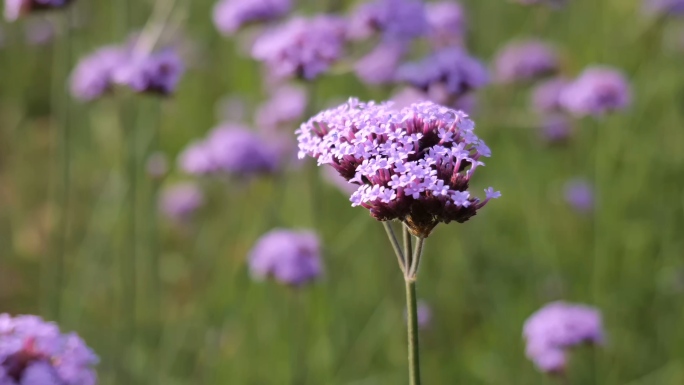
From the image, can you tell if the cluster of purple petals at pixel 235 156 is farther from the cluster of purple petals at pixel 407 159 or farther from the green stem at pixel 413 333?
the green stem at pixel 413 333

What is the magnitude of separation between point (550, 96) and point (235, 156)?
1.23m

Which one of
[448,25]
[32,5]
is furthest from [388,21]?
[32,5]

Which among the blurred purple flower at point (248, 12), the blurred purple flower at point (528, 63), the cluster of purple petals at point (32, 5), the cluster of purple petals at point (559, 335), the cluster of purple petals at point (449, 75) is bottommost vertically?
the cluster of purple petals at point (559, 335)

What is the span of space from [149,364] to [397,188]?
1412 mm

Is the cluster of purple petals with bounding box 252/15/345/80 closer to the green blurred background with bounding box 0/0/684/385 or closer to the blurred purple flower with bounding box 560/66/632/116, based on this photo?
the green blurred background with bounding box 0/0/684/385

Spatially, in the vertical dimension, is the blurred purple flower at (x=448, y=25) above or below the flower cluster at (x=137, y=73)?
above

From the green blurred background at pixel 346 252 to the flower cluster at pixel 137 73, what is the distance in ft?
0.28

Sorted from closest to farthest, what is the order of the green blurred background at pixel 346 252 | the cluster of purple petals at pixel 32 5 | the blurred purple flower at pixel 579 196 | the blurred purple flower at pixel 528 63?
the cluster of purple petals at pixel 32 5 < the green blurred background at pixel 346 252 < the blurred purple flower at pixel 528 63 < the blurred purple flower at pixel 579 196

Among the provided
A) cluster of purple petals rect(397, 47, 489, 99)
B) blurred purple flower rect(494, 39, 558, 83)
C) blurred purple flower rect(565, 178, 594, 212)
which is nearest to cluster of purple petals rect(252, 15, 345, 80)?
cluster of purple petals rect(397, 47, 489, 99)

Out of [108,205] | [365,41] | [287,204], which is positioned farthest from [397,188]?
[287,204]

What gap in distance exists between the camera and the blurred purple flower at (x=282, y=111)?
2.48 metres

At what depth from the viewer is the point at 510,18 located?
14.2ft

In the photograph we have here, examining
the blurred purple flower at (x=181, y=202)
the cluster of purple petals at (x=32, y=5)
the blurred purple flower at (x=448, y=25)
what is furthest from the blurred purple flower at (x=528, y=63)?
the cluster of purple petals at (x=32, y=5)

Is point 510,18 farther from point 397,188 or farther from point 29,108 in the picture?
point 397,188
